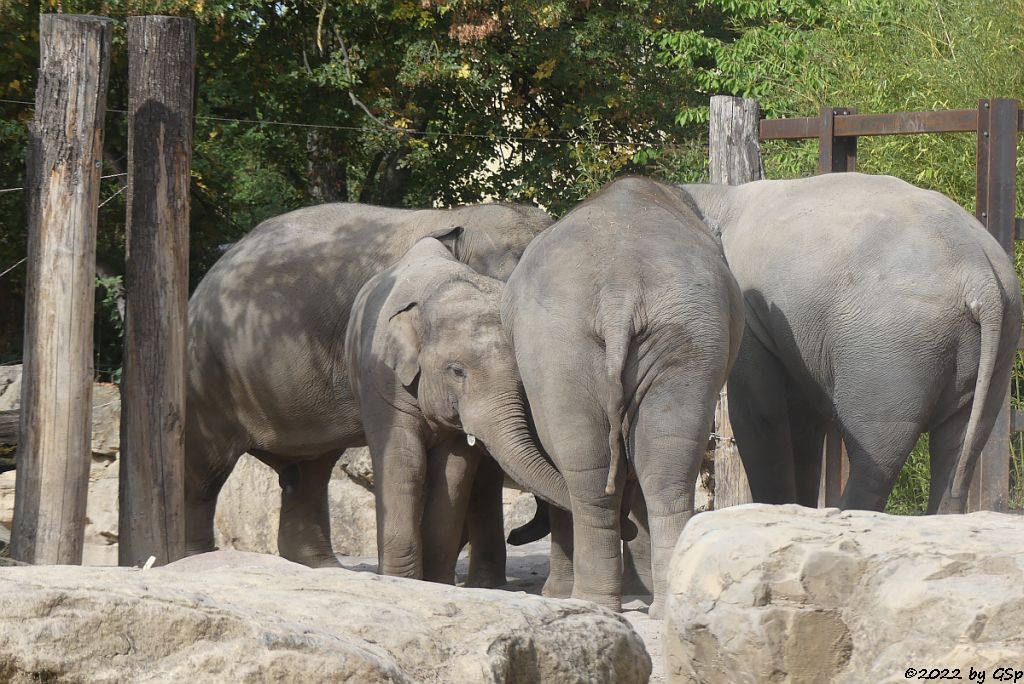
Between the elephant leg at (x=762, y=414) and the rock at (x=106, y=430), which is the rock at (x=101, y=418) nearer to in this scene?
the rock at (x=106, y=430)

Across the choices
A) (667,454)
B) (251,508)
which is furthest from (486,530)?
(251,508)

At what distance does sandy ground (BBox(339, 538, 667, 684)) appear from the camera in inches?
191

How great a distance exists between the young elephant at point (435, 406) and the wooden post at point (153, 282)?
90 cm

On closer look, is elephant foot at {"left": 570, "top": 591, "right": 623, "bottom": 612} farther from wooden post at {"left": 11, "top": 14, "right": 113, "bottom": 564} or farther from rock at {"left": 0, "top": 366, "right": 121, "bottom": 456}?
rock at {"left": 0, "top": 366, "right": 121, "bottom": 456}

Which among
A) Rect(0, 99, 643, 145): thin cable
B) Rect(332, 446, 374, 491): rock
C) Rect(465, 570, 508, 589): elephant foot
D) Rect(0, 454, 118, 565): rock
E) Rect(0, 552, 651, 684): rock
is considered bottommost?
Rect(0, 454, 118, 565): rock

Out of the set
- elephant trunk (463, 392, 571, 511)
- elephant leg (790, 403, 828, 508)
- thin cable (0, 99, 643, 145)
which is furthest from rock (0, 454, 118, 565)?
elephant leg (790, 403, 828, 508)

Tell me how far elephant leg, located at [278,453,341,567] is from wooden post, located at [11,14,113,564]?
2327 mm

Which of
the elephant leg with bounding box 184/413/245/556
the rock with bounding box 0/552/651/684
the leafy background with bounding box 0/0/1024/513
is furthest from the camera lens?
the leafy background with bounding box 0/0/1024/513

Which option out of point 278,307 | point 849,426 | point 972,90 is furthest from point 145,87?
point 972,90

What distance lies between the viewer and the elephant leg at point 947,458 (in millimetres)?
5609

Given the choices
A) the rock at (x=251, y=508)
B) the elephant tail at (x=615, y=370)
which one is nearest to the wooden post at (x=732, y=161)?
the elephant tail at (x=615, y=370)

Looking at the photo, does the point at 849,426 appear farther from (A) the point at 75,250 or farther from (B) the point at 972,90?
(B) the point at 972,90

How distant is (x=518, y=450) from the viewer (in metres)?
5.87

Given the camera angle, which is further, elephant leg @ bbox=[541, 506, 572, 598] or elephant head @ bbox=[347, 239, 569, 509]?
elephant leg @ bbox=[541, 506, 572, 598]
